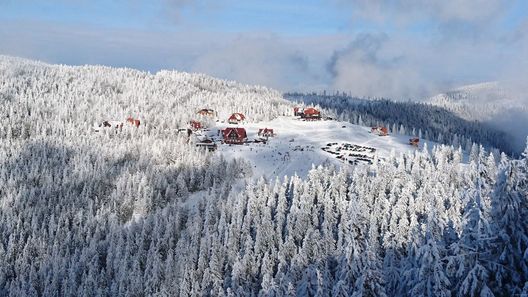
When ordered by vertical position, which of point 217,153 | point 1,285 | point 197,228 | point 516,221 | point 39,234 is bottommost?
point 1,285

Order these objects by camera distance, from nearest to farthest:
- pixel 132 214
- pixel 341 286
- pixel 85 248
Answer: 1. pixel 341 286
2. pixel 85 248
3. pixel 132 214

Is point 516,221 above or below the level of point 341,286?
above

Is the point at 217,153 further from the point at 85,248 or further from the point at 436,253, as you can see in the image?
the point at 436,253

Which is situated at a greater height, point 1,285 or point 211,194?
point 211,194

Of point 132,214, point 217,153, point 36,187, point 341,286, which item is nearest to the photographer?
point 341,286

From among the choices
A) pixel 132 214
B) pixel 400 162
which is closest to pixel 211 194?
pixel 132 214

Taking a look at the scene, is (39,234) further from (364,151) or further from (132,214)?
(364,151)

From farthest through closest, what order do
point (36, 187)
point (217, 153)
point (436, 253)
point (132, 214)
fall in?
point (217, 153) < point (36, 187) < point (132, 214) < point (436, 253)

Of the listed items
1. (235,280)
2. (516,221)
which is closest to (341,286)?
(516,221)

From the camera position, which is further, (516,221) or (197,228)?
(197,228)

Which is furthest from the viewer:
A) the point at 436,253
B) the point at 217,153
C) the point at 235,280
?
the point at 217,153

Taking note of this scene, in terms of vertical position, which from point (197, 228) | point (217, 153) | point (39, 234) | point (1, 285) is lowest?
point (1, 285)
